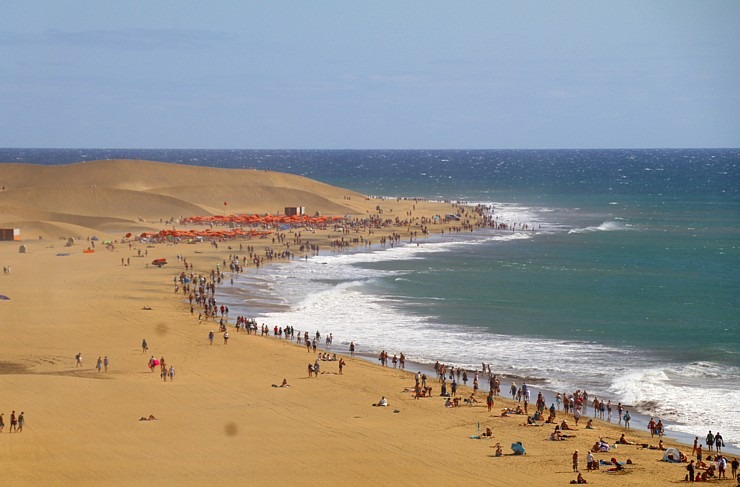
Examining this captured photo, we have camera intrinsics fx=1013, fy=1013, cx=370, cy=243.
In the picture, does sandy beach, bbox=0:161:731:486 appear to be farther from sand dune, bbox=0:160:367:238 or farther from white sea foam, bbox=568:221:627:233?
white sea foam, bbox=568:221:627:233

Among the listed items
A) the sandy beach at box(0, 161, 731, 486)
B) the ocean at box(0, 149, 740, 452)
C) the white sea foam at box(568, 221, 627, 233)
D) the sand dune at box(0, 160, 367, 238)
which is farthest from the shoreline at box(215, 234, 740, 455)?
the white sea foam at box(568, 221, 627, 233)

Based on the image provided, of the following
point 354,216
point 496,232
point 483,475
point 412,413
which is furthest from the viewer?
point 354,216

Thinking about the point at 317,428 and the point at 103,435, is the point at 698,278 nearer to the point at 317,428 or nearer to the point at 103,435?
the point at 317,428

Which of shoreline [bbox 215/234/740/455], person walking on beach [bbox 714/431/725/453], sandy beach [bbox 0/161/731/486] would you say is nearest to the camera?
sandy beach [bbox 0/161/731/486]

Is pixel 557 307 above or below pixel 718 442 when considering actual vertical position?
above

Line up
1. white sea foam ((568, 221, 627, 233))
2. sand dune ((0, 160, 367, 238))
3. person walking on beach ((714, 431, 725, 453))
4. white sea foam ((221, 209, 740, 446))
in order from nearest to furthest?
person walking on beach ((714, 431, 725, 453))
white sea foam ((221, 209, 740, 446))
sand dune ((0, 160, 367, 238))
white sea foam ((568, 221, 627, 233))

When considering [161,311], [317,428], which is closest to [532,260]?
[161,311]

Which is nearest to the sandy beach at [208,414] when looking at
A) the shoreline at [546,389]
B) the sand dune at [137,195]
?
the shoreline at [546,389]

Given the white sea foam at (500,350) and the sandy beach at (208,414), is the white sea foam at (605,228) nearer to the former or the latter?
the white sea foam at (500,350)

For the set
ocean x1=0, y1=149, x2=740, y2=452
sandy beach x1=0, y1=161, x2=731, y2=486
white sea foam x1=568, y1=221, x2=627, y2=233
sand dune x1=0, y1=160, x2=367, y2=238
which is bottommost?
sandy beach x1=0, y1=161, x2=731, y2=486

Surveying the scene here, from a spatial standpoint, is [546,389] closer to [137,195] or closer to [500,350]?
[500,350]

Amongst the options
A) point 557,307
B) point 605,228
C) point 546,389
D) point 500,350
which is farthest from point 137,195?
point 546,389
